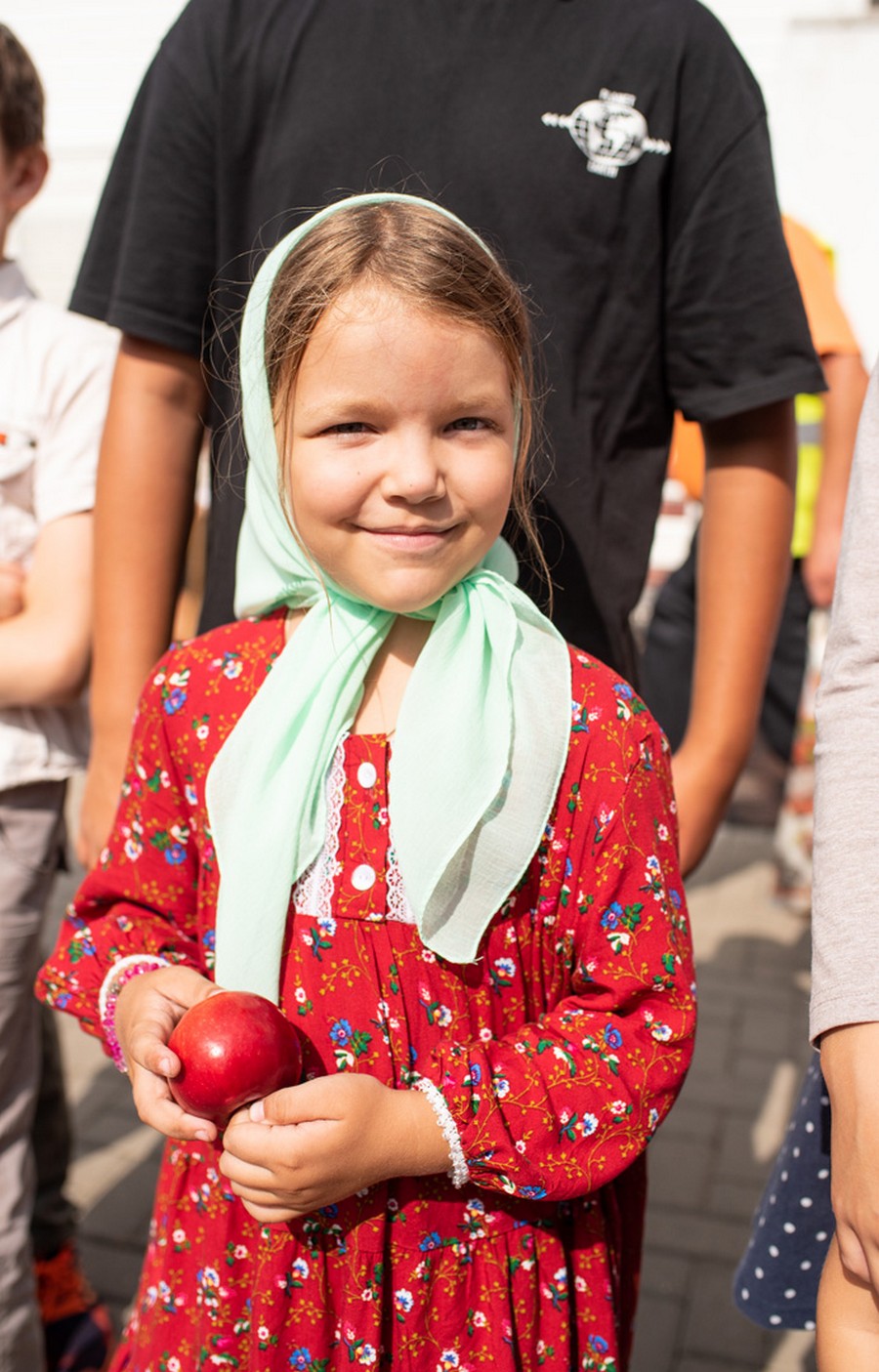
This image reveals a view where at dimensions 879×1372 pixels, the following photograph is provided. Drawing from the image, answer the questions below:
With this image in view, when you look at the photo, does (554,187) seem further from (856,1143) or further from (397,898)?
(856,1143)

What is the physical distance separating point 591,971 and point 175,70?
1.34 meters

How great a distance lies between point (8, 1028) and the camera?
2.36m

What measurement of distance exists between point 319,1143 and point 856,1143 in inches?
20.7

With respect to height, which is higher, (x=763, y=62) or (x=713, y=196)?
(x=763, y=62)

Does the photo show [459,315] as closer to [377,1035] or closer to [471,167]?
[471,167]

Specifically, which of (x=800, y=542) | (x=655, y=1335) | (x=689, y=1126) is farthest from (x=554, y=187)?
(x=800, y=542)

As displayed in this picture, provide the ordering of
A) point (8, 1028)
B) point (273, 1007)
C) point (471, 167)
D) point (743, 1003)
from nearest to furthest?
point (273, 1007)
point (471, 167)
point (8, 1028)
point (743, 1003)

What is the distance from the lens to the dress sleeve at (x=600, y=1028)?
5.02 feet

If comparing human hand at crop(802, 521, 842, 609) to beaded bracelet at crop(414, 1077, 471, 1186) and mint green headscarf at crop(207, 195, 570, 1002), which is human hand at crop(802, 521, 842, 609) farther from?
beaded bracelet at crop(414, 1077, 471, 1186)

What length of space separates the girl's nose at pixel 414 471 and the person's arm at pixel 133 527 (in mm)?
663

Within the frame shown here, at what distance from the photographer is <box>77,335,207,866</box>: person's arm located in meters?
2.06

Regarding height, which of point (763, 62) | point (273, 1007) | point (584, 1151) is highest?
point (763, 62)

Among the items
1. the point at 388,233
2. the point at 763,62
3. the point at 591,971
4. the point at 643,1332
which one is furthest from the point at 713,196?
the point at 763,62

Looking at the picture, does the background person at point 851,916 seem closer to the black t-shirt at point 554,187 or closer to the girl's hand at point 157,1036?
the black t-shirt at point 554,187
